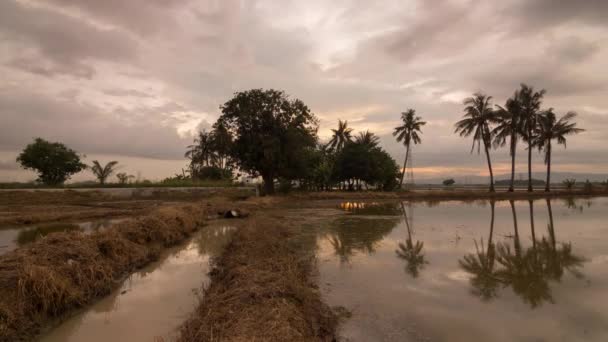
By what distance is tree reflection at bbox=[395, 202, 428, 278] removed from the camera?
24.1 feet

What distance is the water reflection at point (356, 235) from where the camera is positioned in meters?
9.41

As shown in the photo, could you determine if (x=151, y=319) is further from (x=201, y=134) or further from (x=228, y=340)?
(x=201, y=134)

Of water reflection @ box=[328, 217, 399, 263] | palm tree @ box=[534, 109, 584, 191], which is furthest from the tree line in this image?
water reflection @ box=[328, 217, 399, 263]

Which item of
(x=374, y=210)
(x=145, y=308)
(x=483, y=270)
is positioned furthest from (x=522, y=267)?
(x=374, y=210)

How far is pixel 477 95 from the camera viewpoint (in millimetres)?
37250

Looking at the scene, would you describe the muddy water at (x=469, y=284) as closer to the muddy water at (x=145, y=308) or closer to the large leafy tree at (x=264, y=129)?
the muddy water at (x=145, y=308)

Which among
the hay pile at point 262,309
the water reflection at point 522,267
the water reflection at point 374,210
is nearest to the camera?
the hay pile at point 262,309

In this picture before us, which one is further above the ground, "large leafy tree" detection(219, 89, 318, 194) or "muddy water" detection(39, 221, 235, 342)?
"large leafy tree" detection(219, 89, 318, 194)

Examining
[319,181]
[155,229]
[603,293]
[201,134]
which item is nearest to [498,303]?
[603,293]

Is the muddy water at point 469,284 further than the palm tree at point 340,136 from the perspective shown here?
No

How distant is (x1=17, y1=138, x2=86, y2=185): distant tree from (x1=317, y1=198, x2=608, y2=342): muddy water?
1534 inches

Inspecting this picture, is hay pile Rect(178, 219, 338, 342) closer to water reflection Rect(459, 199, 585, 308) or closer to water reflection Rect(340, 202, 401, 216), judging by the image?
water reflection Rect(459, 199, 585, 308)

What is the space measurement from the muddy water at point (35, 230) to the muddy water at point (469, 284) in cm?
950

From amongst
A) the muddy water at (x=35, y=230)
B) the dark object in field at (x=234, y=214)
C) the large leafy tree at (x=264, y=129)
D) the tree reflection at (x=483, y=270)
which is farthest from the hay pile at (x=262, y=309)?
the large leafy tree at (x=264, y=129)
